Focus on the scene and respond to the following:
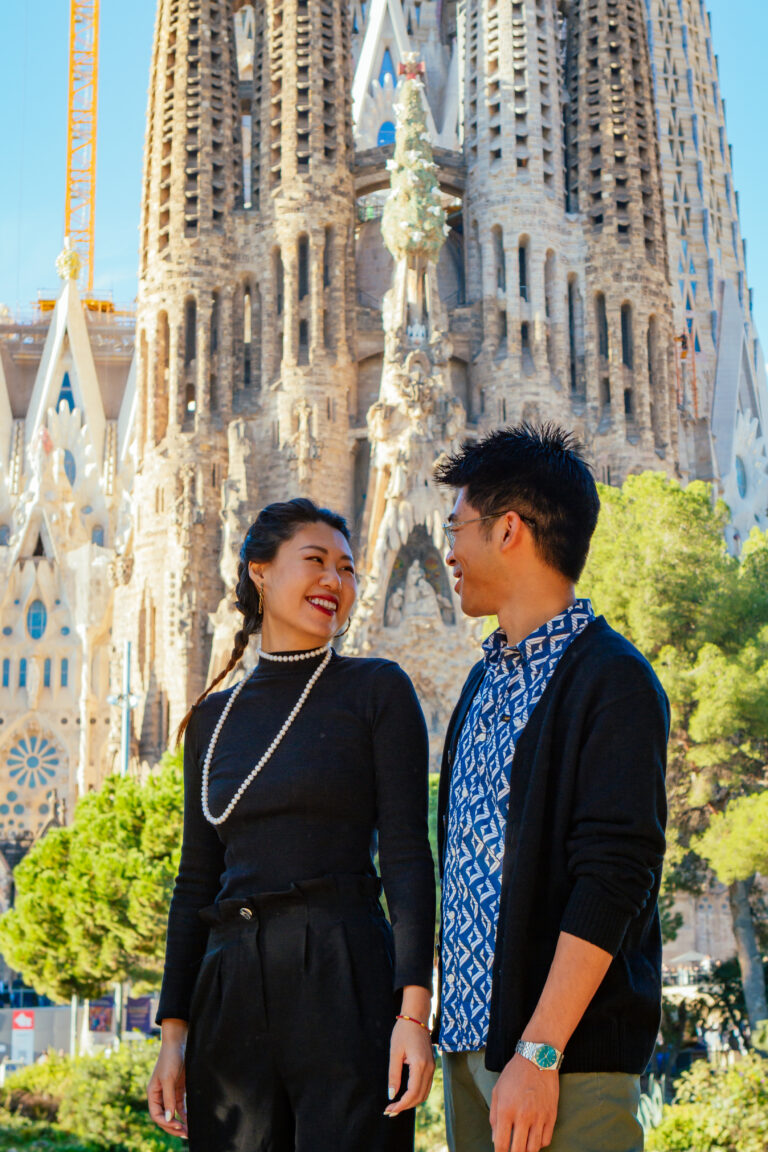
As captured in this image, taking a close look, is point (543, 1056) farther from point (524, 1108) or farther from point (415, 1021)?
point (415, 1021)

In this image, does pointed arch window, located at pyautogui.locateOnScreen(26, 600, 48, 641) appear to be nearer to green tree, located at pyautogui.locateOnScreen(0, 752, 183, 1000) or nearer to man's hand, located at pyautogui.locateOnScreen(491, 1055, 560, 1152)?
green tree, located at pyautogui.locateOnScreen(0, 752, 183, 1000)

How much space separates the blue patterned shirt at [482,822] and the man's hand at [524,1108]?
27cm

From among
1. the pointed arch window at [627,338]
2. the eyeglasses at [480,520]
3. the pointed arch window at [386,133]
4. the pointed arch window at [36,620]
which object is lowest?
the eyeglasses at [480,520]

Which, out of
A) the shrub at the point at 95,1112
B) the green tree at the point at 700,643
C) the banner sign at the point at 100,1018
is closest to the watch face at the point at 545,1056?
the shrub at the point at 95,1112

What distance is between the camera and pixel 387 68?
4681 cm

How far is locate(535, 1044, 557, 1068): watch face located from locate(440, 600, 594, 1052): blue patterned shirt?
0.95 feet

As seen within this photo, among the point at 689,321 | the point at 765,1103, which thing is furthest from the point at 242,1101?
the point at 689,321

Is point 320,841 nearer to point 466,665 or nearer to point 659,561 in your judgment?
point 659,561

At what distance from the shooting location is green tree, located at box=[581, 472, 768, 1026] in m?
17.6

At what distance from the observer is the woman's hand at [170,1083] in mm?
3303

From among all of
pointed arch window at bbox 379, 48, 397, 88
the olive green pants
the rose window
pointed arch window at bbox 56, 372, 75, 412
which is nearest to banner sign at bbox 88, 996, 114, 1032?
the rose window

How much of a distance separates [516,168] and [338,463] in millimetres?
8510

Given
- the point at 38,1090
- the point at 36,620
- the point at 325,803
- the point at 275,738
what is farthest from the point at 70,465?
the point at 325,803

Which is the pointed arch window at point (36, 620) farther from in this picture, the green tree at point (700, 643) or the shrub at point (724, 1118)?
the shrub at point (724, 1118)
